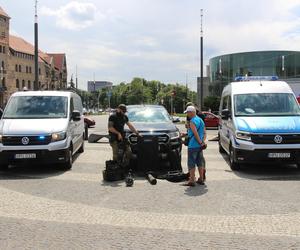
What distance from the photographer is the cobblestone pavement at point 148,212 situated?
238 inches

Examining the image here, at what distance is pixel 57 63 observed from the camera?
153 meters

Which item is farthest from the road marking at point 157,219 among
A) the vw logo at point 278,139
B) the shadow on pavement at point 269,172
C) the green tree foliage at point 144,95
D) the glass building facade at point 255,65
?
the green tree foliage at point 144,95

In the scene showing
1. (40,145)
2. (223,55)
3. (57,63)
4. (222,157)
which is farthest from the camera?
(57,63)

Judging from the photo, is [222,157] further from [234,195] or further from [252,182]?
[234,195]

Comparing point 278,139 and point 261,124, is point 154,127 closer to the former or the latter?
point 261,124

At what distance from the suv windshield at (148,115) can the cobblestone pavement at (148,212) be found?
86.9 inches

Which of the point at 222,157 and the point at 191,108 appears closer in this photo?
the point at 191,108

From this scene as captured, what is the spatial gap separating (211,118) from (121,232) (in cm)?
3017

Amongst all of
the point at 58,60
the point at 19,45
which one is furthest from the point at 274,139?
the point at 58,60

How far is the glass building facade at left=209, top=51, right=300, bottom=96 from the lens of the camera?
202ft

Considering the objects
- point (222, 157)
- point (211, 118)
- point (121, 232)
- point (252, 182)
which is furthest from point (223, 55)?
point (121, 232)

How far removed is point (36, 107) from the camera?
1302 cm

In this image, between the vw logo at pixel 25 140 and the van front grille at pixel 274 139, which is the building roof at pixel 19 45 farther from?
the van front grille at pixel 274 139

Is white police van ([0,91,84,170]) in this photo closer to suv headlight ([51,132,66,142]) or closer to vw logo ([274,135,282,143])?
suv headlight ([51,132,66,142])
